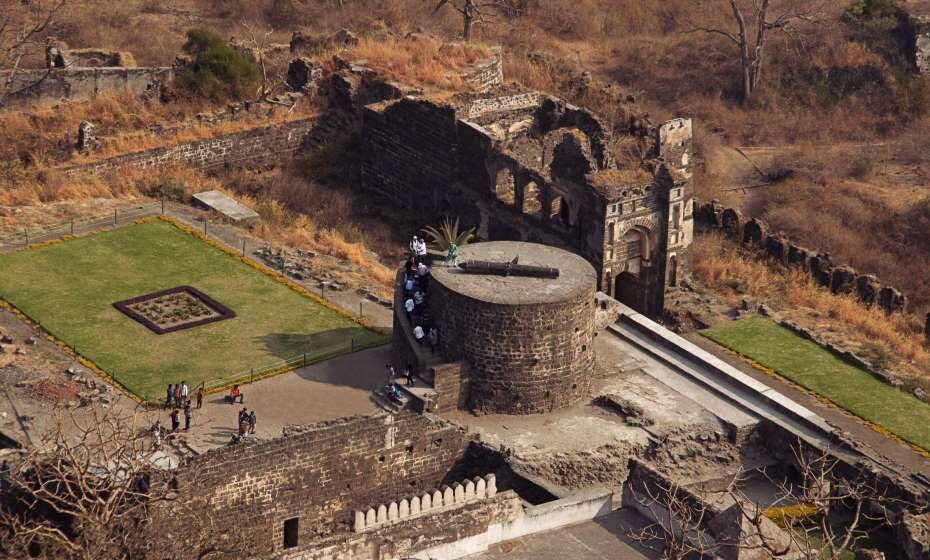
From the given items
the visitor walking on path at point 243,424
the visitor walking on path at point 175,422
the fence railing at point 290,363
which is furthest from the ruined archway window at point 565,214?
the visitor walking on path at point 175,422

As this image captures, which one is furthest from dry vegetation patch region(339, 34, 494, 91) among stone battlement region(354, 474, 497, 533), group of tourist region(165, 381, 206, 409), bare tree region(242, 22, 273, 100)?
stone battlement region(354, 474, 497, 533)

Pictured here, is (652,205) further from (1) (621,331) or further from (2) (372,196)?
(2) (372,196)

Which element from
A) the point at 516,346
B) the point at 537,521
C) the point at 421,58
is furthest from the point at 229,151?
the point at 537,521

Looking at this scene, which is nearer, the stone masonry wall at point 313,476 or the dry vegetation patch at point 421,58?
the stone masonry wall at point 313,476

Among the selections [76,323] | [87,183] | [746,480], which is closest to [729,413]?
[746,480]

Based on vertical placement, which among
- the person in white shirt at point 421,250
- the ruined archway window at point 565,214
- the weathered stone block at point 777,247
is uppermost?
A: the person in white shirt at point 421,250

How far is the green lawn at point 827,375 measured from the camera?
5528 centimetres

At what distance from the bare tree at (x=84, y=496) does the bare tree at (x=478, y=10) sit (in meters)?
36.9

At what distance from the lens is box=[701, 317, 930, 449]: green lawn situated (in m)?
55.3

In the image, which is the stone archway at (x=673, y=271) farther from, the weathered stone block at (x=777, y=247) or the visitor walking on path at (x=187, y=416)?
the visitor walking on path at (x=187, y=416)

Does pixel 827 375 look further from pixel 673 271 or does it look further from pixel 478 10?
pixel 478 10

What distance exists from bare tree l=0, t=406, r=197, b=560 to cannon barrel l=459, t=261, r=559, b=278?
9.63 metres

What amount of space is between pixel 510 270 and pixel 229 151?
20023mm

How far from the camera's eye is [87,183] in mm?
66062
